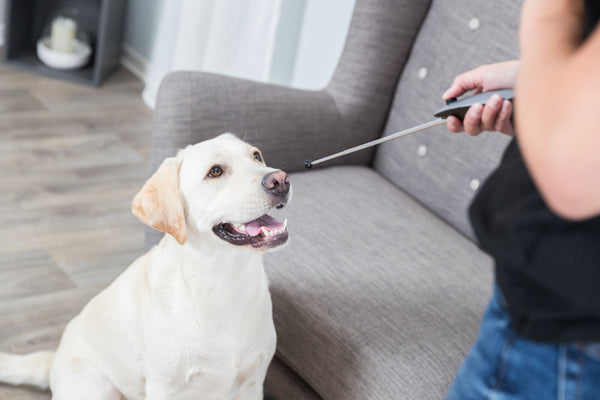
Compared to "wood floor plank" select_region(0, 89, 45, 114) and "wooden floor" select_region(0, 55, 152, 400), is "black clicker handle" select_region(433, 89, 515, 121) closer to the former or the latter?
"wooden floor" select_region(0, 55, 152, 400)

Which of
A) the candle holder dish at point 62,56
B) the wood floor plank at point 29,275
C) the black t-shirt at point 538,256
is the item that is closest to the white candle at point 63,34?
the candle holder dish at point 62,56

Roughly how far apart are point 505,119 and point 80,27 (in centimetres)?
304

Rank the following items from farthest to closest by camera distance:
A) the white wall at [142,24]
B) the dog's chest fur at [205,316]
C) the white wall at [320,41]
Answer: the white wall at [142,24] → the white wall at [320,41] → the dog's chest fur at [205,316]

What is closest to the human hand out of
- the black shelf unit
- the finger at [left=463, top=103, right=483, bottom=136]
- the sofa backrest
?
the finger at [left=463, top=103, right=483, bottom=136]

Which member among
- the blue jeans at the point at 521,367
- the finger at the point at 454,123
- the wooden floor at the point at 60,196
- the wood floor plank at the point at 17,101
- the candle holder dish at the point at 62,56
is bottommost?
the wood floor plank at the point at 17,101

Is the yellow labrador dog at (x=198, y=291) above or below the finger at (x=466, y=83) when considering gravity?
below

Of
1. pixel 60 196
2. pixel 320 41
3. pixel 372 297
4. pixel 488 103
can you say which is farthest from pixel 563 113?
pixel 320 41

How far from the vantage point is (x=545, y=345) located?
28.8 inches

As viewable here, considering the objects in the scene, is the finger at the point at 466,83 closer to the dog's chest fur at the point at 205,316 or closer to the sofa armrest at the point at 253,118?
the dog's chest fur at the point at 205,316

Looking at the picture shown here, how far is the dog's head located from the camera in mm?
1156

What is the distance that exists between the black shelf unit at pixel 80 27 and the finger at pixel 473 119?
103 inches

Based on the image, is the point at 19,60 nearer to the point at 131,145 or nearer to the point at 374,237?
the point at 131,145

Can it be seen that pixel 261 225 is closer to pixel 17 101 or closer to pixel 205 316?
pixel 205 316

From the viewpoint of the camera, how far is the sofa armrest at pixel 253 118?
5.39ft
